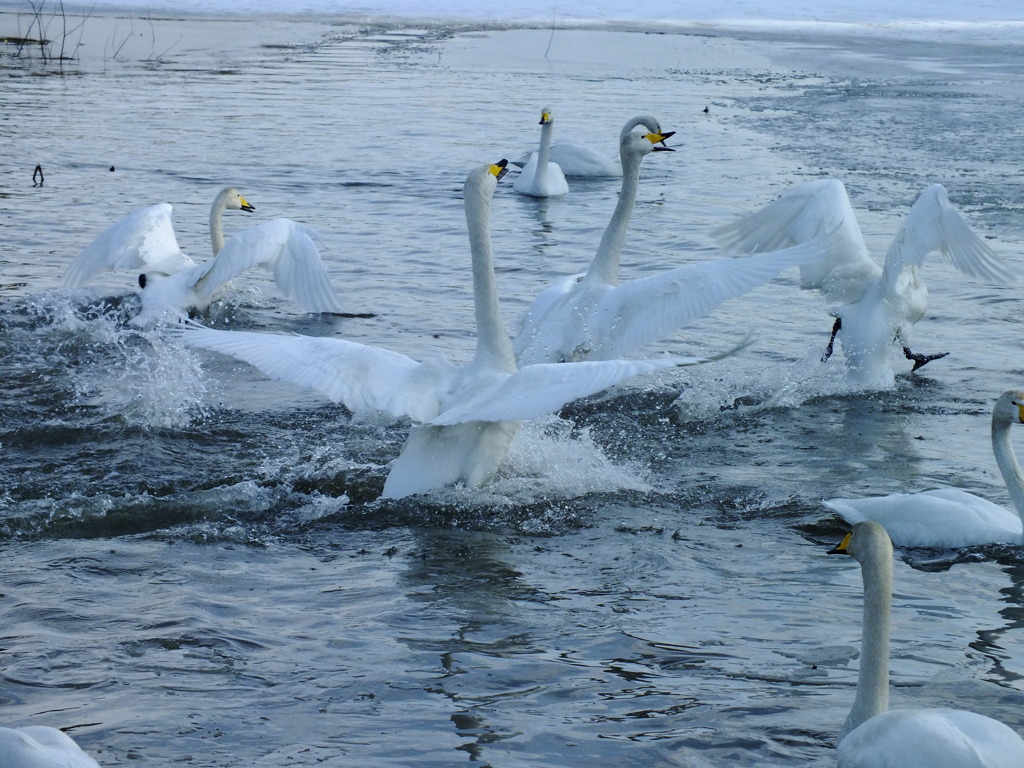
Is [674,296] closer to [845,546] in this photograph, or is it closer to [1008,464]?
[1008,464]

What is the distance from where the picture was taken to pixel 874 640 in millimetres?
3531

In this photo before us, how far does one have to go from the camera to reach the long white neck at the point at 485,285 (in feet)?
18.3

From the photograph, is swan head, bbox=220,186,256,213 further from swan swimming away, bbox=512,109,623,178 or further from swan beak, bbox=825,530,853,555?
swan beak, bbox=825,530,853,555

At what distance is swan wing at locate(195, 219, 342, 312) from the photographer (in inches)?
333

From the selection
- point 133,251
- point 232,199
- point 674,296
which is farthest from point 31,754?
point 232,199

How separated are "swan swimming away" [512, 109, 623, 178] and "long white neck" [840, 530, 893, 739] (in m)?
10.5

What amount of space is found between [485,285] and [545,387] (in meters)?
1.07

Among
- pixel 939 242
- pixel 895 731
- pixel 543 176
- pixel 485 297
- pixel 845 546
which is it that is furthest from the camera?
pixel 543 176

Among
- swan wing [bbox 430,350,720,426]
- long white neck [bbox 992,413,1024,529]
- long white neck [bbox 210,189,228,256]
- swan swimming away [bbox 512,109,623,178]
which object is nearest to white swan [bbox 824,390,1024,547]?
long white neck [bbox 992,413,1024,529]

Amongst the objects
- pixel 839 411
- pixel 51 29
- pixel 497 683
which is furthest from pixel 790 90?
pixel 497 683

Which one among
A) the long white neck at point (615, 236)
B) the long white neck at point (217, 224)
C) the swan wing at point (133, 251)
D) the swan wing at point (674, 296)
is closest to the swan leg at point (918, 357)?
the swan wing at point (674, 296)

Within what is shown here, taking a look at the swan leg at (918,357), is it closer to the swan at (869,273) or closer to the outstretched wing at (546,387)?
the swan at (869,273)

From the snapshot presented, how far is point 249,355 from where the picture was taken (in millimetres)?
5371

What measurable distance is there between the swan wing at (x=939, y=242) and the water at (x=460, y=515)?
2.03 ft
